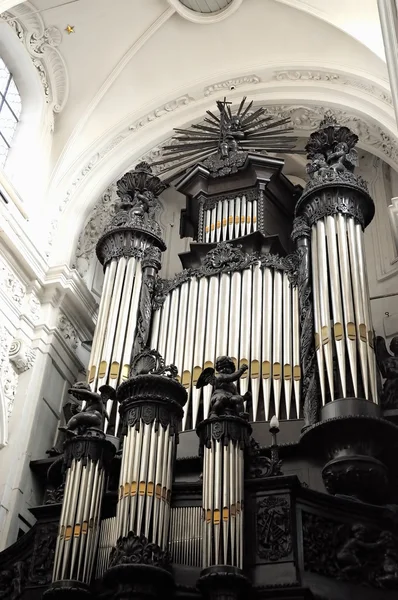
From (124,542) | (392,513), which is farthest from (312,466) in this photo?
(124,542)

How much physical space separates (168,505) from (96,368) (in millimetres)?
2928

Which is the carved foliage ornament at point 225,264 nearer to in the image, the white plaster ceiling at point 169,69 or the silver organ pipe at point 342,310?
the silver organ pipe at point 342,310

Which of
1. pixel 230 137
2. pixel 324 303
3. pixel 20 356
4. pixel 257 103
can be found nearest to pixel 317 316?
pixel 324 303

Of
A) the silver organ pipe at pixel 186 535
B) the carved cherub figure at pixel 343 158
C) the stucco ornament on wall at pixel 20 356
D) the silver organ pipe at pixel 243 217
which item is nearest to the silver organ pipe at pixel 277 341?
the silver organ pipe at pixel 243 217

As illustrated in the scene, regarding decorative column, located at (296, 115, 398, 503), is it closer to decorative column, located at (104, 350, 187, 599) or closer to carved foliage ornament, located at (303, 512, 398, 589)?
carved foliage ornament, located at (303, 512, 398, 589)

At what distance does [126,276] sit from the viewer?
10828 millimetres

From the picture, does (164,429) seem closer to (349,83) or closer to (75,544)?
(75,544)

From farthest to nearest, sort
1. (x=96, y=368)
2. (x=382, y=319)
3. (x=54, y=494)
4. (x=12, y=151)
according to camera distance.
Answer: (x=12, y=151) → (x=382, y=319) → (x=96, y=368) → (x=54, y=494)

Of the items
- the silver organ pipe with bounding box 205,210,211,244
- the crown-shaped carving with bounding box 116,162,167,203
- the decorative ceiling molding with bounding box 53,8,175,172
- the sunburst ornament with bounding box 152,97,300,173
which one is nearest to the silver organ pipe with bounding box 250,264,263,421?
the silver organ pipe with bounding box 205,210,211,244

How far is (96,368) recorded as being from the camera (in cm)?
994

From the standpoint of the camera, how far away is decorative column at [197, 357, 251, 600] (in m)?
6.69

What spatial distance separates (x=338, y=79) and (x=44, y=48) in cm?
437

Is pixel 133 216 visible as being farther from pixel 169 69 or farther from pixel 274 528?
pixel 274 528

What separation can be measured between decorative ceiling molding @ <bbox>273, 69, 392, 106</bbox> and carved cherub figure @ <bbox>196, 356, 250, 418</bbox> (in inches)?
208
